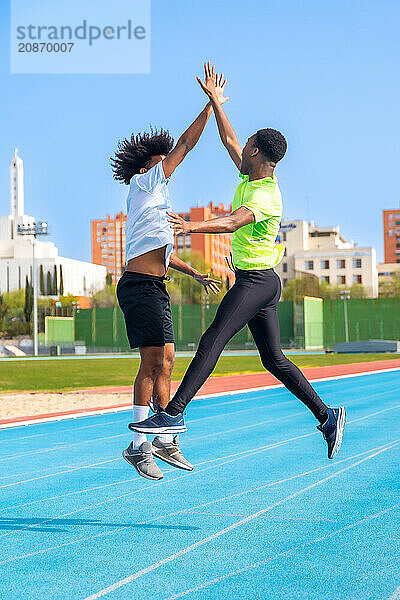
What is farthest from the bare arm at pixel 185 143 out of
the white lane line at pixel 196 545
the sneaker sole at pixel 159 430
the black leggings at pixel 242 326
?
the white lane line at pixel 196 545

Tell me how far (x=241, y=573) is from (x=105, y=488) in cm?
248

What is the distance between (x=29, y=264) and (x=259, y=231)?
422ft

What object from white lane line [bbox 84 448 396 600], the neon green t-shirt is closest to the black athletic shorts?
the neon green t-shirt

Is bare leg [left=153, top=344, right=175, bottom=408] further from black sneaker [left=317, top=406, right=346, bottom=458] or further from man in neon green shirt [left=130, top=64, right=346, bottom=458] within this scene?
black sneaker [left=317, top=406, right=346, bottom=458]

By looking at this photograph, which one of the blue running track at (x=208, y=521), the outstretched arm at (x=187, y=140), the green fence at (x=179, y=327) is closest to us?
the blue running track at (x=208, y=521)

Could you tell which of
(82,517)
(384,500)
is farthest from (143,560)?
(384,500)

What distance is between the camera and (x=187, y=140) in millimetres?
4781

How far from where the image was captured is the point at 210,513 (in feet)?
17.1

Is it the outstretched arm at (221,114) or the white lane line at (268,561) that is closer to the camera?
the white lane line at (268,561)

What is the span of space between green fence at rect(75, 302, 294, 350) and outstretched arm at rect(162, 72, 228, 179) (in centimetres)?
5367

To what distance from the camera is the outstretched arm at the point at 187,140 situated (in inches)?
184

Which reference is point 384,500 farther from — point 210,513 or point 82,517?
point 82,517

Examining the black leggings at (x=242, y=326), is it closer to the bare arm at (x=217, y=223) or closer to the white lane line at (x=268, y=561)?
the bare arm at (x=217, y=223)

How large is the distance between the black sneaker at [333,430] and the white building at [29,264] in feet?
379
